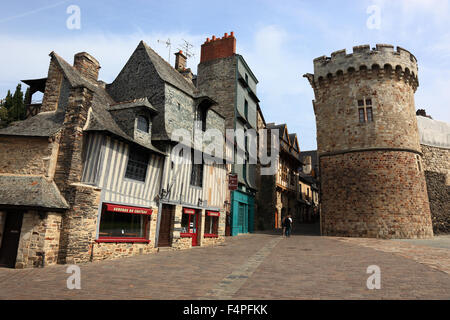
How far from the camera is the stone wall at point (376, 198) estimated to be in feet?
54.3

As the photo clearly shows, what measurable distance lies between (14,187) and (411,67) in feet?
73.5

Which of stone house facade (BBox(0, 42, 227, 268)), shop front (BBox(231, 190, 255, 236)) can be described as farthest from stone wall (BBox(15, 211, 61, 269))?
shop front (BBox(231, 190, 255, 236))

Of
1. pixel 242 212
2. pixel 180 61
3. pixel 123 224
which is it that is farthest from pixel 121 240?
pixel 180 61

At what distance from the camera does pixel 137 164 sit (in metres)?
11.6

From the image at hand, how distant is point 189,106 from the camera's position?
14.9 m

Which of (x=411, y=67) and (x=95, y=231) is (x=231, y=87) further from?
(x=95, y=231)

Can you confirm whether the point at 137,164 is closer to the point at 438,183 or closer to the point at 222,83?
the point at 222,83

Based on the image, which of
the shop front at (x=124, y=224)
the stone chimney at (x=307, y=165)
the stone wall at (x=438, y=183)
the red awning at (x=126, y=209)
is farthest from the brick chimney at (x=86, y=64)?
the stone chimney at (x=307, y=165)

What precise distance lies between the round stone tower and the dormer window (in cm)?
1219

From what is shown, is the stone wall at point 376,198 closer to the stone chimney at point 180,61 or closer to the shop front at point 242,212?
the shop front at point 242,212

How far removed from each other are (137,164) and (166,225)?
3.17m

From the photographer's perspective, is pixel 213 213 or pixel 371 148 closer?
pixel 213 213

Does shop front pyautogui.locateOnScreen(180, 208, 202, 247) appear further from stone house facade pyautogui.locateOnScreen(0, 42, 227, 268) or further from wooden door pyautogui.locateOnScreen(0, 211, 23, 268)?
wooden door pyautogui.locateOnScreen(0, 211, 23, 268)
